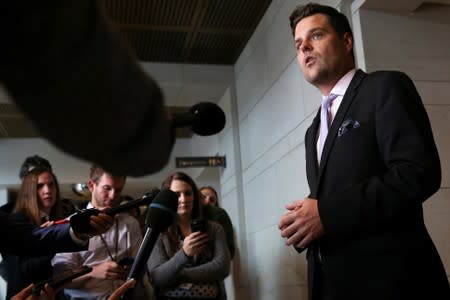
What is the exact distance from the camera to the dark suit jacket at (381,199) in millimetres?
1204

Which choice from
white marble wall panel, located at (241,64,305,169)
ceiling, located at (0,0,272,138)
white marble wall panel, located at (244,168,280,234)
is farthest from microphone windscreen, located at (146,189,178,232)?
ceiling, located at (0,0,272,138)

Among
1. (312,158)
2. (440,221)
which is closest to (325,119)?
(312,158)

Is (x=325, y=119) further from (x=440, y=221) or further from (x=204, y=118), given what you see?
(x=440, y=221)

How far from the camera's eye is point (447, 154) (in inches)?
96.5

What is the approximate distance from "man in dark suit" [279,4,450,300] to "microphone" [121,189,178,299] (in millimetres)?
303

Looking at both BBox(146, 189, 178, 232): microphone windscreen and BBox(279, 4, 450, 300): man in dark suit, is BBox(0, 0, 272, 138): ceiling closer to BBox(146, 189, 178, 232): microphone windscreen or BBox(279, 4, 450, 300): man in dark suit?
BBox(146, 189, 178, 232): microphone windscreen

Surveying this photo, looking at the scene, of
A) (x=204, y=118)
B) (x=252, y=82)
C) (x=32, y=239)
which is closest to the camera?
(x=204, y=118)

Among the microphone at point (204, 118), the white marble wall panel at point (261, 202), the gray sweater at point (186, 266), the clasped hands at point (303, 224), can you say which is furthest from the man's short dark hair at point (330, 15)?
the white marble wall panel at point (261, 202)

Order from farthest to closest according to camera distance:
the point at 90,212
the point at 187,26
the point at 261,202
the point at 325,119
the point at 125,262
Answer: the point at 187,26, the point at 261,202, the point at 125,262, the point at 325,119, the point at 90,212

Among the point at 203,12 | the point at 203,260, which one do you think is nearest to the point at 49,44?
the point at 203,260

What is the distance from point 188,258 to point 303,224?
4.18ft

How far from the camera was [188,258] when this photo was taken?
2.46 metres

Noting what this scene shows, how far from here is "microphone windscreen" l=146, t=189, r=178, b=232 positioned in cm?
118

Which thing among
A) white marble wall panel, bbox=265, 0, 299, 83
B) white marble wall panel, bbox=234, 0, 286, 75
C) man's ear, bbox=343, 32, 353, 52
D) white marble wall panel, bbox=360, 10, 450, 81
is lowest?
man's ear, bbox=343, 32, 353, 52
